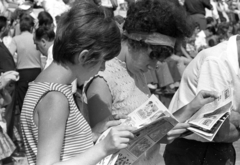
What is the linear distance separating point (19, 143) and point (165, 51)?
4448 mm

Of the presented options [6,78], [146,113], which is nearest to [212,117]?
[146,113]

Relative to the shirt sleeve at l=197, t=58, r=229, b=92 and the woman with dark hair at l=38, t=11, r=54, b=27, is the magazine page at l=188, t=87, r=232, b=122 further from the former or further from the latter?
the woman with dark hair at l=38, t=11, r=54, b=27

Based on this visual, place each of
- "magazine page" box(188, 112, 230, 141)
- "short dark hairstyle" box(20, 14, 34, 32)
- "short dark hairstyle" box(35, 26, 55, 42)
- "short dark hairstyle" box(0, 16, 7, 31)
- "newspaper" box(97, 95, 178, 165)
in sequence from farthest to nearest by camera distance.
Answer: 1. "short dark hairstyle" box(20, 14, 34, 32)
2. "short dark hairstyle" box(0, 16, 7, 31)
3. "short dark hairstyle" box(35, 26, 55, 42)
4. "magazine page" box(188, 112, 230, 141)
5. "newspaper" box(97, 95, 178, 165)

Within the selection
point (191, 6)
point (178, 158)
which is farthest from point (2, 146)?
point (191, 6)

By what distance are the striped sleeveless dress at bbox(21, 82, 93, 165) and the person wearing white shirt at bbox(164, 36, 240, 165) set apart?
98 cm

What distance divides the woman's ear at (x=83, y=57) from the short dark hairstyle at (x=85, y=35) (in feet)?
0.04

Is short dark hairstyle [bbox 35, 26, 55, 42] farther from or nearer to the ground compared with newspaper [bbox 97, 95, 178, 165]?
nearer to the ground

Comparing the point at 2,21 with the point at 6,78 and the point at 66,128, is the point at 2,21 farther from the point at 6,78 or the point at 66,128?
the point at 66,128

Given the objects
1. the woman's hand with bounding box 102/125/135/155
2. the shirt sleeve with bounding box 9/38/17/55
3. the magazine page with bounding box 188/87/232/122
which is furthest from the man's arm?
the shirt sleeve with bounding box 9/38/17/55

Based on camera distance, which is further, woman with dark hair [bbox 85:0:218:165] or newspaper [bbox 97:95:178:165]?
woman with dark hair [bbox 85:0:218:165]

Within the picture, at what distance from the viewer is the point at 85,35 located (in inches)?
73.9

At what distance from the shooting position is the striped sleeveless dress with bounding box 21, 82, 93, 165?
186 cm

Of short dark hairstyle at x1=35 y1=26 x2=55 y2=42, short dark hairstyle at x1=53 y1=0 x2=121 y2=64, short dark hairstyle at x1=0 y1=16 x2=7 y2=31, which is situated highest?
short dark hairstyle at x1=53 y1=0 x2=121 y2=64

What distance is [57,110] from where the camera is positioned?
1800 mm
